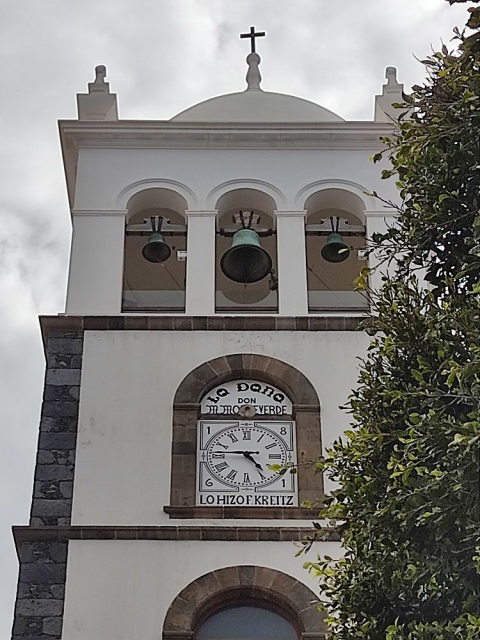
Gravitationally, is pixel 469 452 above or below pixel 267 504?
below

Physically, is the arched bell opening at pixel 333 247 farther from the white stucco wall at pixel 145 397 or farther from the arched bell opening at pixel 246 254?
the white stucco wall at pixel 145 397

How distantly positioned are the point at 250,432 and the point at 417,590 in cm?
575

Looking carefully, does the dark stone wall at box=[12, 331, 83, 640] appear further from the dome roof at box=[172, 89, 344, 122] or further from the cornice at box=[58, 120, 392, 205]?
the dome roof at box=[172, 89, 344, 122]

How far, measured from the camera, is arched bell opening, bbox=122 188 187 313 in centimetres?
1526

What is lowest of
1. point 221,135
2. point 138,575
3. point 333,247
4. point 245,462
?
point 138,575

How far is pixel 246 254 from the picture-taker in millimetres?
14672

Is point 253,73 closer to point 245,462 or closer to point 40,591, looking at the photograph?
point 245,462

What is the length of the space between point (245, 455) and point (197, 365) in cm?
125

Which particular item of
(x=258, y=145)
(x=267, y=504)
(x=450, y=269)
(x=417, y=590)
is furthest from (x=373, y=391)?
(x=258, y=145)

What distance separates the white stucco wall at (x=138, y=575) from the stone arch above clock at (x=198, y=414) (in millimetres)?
345

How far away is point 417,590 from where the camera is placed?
752 cm

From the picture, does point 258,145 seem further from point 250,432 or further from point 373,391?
point 373,391

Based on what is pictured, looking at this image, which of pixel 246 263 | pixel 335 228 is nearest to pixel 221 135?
pixel 335 228

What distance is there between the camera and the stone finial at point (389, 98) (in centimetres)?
1625
